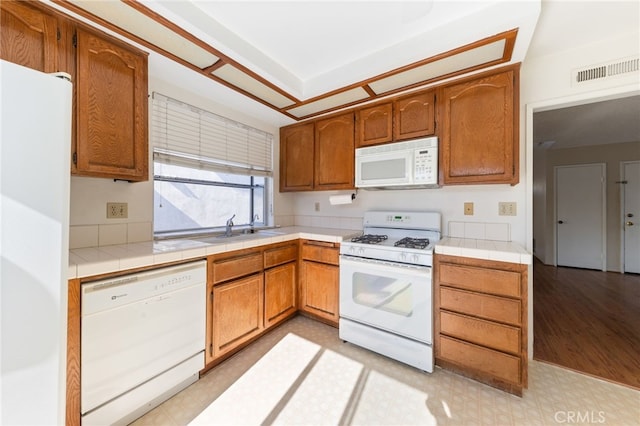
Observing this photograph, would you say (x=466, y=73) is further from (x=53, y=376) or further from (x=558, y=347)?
(x=53, y=376)

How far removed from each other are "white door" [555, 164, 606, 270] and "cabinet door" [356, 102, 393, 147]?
486 cm

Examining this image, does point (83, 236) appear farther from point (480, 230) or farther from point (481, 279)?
point (480, 230)

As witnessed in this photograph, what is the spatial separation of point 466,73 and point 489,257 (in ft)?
4.49

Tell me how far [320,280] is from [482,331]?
135cm

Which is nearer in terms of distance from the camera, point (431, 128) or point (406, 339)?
point (406, 339)

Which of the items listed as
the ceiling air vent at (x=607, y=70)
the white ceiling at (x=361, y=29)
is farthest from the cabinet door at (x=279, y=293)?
the ceiling air vent at (x=607, y=70)

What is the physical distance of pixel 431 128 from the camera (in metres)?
2.11

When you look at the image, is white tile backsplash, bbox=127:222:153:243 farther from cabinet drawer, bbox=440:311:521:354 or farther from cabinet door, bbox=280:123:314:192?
cabinet drawer, bbox=440:311:521:354

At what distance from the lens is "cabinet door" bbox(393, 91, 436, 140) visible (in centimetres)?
212

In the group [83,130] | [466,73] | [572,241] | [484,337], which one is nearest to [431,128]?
[466,73]

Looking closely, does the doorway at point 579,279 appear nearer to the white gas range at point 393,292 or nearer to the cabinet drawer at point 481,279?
the cabinet drawer at point 481,279

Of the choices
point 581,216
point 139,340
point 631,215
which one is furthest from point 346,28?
point 631,215

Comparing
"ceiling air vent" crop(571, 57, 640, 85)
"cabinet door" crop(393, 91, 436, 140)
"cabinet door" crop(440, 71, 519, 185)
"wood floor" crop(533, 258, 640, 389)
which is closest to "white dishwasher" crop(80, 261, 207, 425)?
"cabinet door" crop(393, 91, 436, 140)

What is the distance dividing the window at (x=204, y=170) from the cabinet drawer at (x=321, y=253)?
2.86 feet
